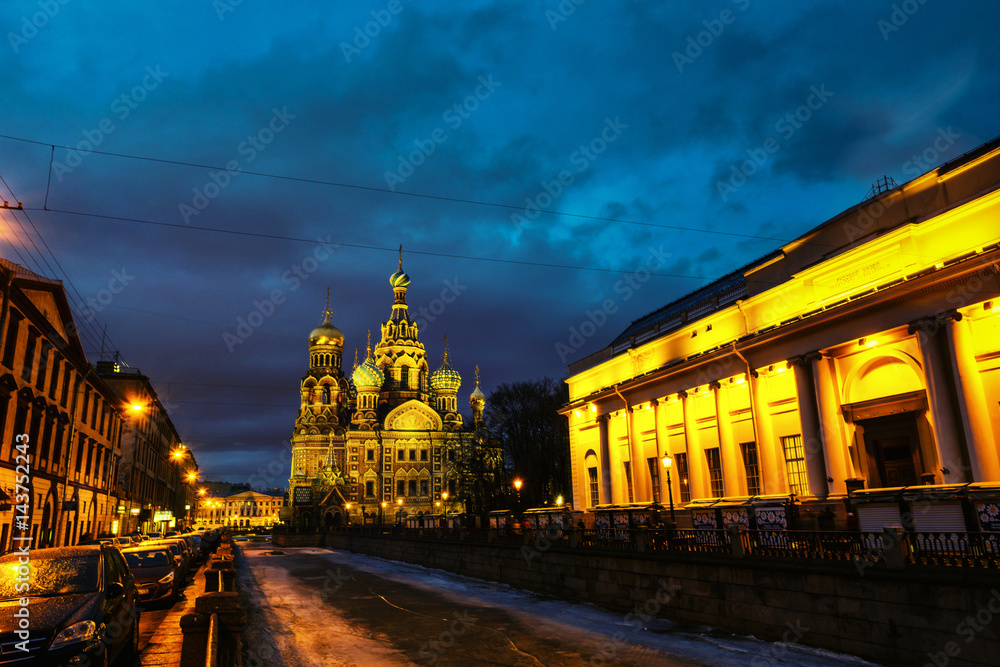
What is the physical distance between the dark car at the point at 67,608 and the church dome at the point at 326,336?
97432 millimetres

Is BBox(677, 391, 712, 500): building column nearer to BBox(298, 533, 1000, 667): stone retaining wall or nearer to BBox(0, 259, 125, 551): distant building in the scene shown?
BBox(298, 533, 1000, 667): stone retaining wall

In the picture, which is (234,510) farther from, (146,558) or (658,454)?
(146,558)

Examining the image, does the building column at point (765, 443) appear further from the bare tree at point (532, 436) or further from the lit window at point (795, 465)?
the bare tree at point (532, 436)

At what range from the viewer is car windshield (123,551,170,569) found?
16.2 metres

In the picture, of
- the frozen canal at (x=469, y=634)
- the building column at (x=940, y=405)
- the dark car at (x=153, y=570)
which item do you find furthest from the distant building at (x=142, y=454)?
the building column at (x=940, y=405)

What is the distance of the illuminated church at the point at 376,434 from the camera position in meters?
88.9

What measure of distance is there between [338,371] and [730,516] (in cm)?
9186

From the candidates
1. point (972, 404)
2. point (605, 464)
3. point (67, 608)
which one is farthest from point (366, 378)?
point (67, 608)

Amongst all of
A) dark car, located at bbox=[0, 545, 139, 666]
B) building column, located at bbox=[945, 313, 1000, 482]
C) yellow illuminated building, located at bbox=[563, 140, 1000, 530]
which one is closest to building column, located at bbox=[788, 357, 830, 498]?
yellow illuminated building, located at bbox=[563, 140, 1000, 530]

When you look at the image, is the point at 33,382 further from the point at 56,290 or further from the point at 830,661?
the point at 830,661

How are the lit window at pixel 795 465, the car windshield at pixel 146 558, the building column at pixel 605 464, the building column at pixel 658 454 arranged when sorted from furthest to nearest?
the building column at pixel 605 464 < the building column at pixel 658 454 < the lit window at pixel 795 465 < the car windshield at pixel 146 558

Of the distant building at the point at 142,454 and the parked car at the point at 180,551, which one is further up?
the distant building at the point at 142,454

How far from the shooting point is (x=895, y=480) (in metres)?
18.7

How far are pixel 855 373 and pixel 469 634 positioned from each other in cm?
1396
